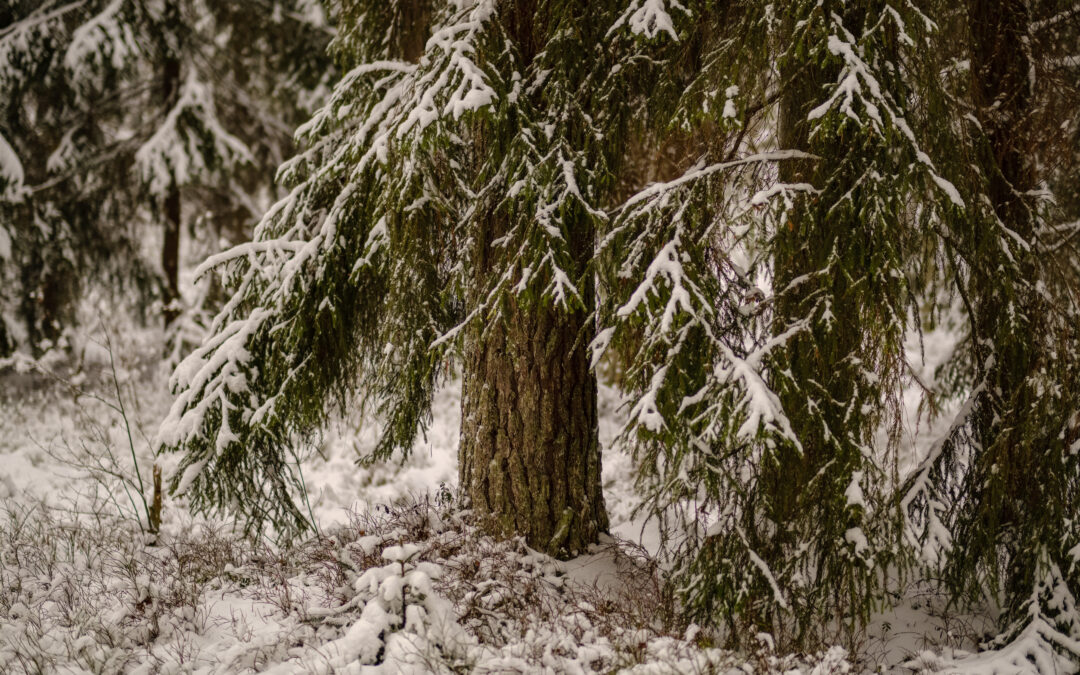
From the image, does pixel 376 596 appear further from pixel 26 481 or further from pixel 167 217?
pixel 167 217

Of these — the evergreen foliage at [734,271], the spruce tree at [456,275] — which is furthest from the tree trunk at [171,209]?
the evergreen foliage at [734,271]

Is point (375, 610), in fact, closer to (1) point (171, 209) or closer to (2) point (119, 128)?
(1) point (171, 209)

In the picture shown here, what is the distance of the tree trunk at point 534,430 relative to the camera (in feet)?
13.7

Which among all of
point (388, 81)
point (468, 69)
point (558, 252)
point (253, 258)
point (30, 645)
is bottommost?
point (30, 645)

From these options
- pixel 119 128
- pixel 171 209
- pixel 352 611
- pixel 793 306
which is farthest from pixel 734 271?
pixel 119 128

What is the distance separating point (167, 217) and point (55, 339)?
2.83 m

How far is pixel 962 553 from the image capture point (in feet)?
13.0

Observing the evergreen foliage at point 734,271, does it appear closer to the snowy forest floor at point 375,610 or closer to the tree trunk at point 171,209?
the snowy forest floor at point 375,610

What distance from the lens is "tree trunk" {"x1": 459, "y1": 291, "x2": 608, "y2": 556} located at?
165 inches

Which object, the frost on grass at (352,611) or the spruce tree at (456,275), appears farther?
the spruce tree at (456,275)

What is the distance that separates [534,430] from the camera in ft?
13.9

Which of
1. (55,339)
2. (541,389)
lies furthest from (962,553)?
(55,339)

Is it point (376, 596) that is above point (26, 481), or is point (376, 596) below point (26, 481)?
below

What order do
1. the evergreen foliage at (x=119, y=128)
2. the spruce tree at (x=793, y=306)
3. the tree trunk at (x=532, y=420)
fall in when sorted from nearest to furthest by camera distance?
the spruce tree at (x=793, y=306)
the tree trunk at (x=532, y=420)
the evergreen foliage at (x=119, y=128)
